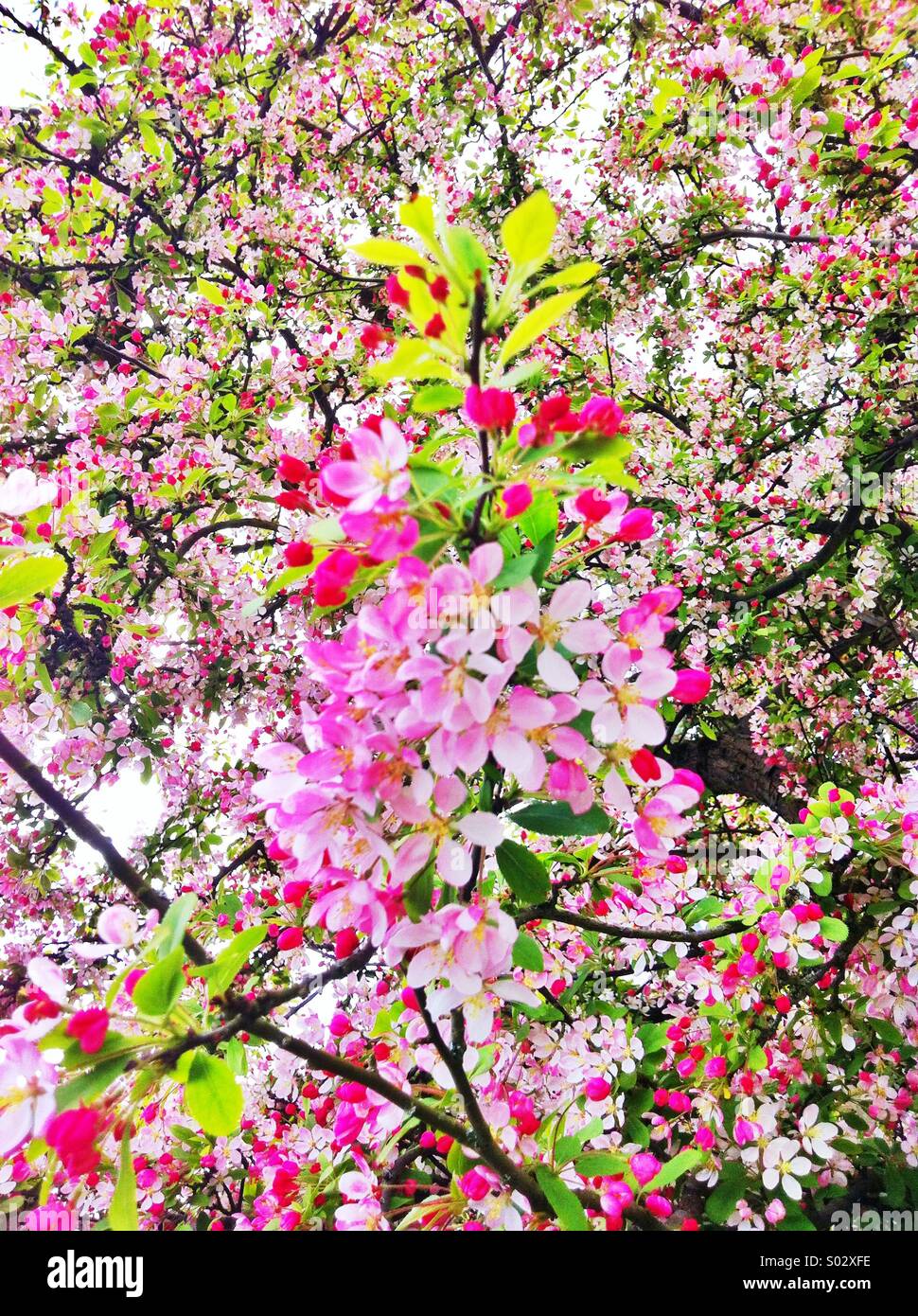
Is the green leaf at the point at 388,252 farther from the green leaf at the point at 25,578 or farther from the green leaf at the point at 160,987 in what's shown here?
the green leaf at the point at 160,987

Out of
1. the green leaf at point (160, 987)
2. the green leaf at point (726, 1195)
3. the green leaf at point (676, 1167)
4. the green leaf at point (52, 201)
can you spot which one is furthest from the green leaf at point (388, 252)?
the green leaf at point (52, 201)

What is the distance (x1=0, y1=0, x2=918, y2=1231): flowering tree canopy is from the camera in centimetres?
75

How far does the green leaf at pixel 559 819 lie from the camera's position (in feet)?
2.68

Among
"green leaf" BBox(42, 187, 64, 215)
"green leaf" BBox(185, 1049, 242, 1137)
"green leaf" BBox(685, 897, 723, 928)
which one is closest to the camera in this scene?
"green leaf" BBox(185, 1049, 242, 1137)

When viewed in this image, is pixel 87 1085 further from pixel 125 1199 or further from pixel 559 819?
pixel 559 819

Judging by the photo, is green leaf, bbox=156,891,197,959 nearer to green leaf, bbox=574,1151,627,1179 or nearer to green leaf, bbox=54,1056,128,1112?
green leaf, bbox=54,1056,128,1112

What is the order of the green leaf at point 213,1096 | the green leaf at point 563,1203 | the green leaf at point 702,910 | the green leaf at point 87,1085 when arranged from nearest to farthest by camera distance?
the green leaf at point 87,1085 → the green leaf at point 213,1096 → the green leaf at point 563,1203 → the green leaf at point 702,910

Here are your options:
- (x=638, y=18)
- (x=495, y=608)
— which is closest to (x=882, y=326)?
(x=638, y=18)

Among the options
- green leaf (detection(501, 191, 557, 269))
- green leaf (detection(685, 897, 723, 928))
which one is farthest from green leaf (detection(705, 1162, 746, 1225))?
green leaf (detection(501, 191, 557, 269))

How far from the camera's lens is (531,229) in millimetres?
713

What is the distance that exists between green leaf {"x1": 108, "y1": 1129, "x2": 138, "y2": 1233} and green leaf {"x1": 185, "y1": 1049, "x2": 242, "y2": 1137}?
0.23 ft

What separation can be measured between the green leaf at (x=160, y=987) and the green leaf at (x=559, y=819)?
381mm
